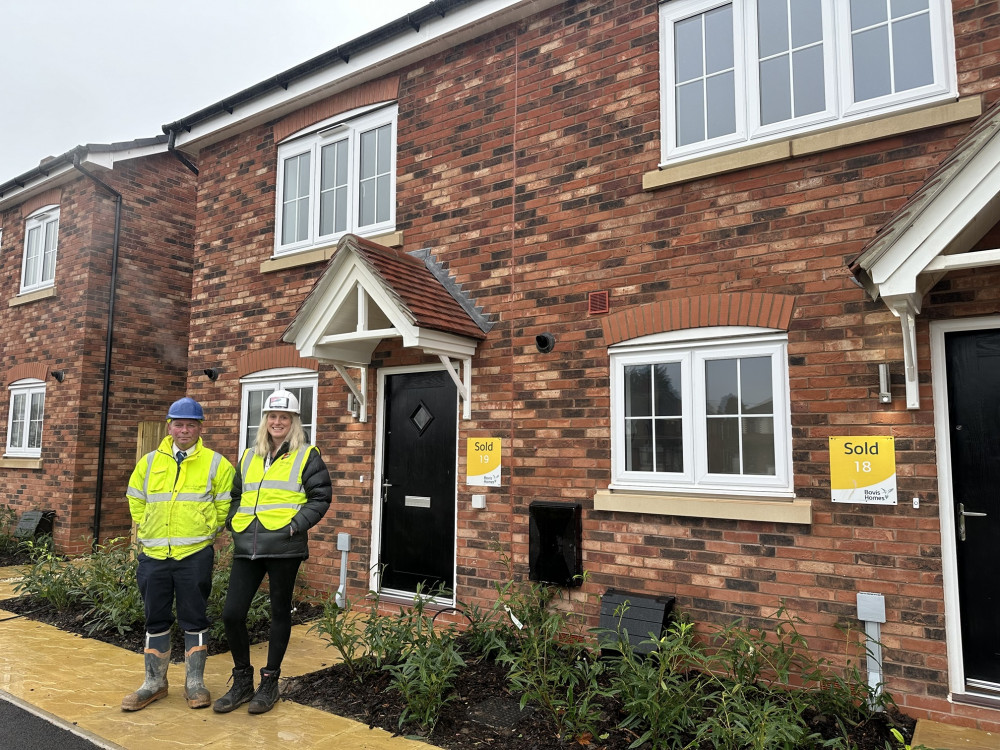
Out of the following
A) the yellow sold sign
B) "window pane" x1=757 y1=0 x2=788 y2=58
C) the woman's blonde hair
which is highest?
"window pane" x1=757 y1=0 x2=788 y2=58

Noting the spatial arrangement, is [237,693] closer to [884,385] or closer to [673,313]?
[673,313]

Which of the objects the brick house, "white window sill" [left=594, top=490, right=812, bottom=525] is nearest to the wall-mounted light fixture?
"white window sill" [left=594, top=490, right=812, bottom=525]

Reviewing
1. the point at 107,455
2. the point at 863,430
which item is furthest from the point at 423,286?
the point at 107,455

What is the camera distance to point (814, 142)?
15.8 feet

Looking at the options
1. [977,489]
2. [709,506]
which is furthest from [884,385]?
[709,506]

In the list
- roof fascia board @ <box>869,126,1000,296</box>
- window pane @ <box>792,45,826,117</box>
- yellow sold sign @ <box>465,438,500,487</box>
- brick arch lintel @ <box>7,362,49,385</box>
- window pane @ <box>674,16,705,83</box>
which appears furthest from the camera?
brick arch lintel @ <box>7,362,49,385</box>

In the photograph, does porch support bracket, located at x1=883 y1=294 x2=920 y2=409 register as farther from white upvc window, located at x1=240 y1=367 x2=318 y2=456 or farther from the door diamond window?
white upvc window, located at x1=240 y1=367 x2=318 y2=456

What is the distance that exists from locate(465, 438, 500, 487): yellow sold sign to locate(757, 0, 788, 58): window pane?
3794 millimetres

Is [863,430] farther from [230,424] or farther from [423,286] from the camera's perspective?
[230,424]

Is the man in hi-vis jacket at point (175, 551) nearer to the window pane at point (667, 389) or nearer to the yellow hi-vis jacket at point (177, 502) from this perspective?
the yellow hi-vis jacket at point (177, 502)

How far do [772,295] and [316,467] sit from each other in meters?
3.41

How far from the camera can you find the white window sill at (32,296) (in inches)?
440

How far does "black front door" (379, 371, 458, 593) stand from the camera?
21.4 ft

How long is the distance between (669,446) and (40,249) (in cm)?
1179
